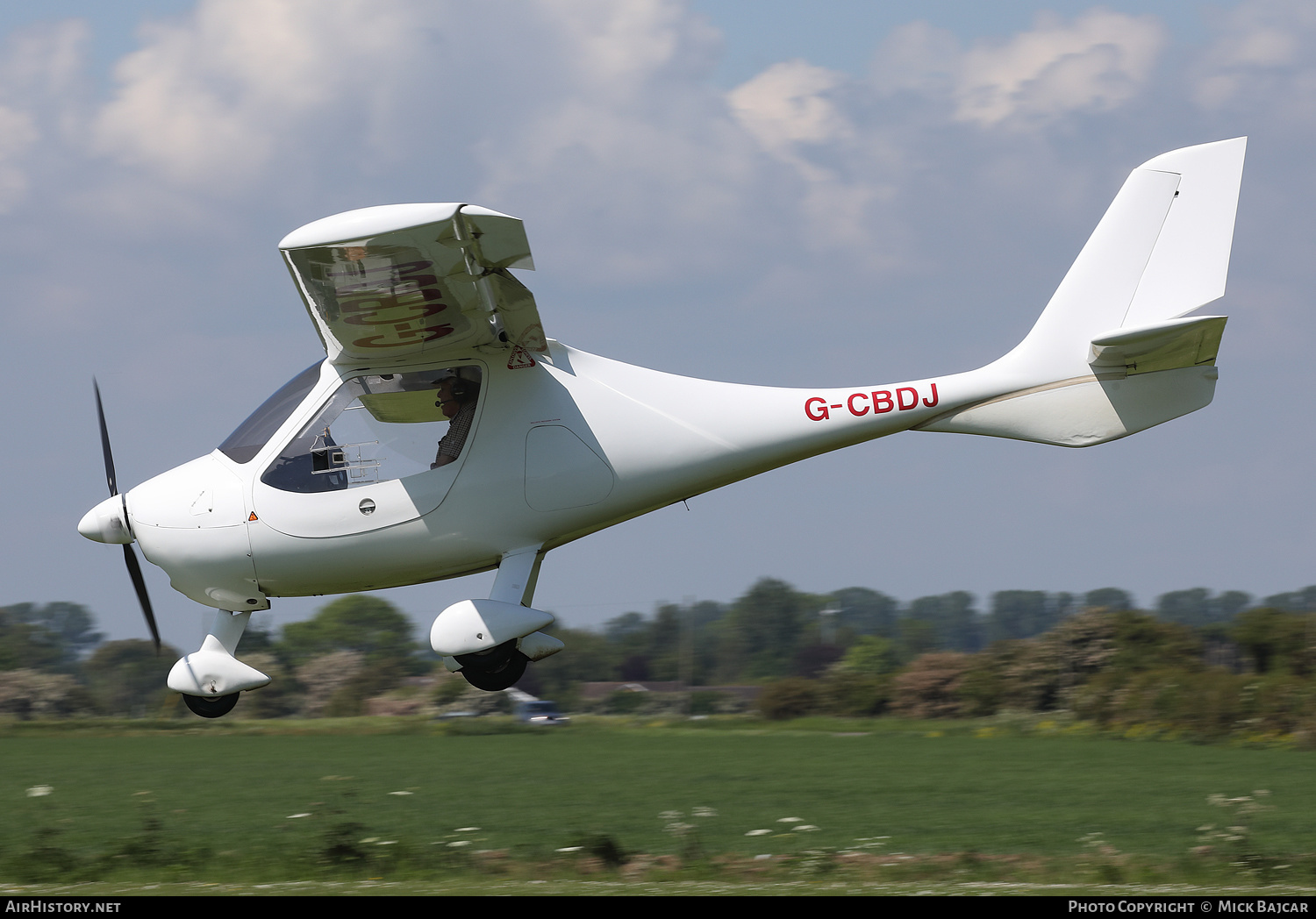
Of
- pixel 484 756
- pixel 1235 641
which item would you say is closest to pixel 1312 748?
pixel 1235 641

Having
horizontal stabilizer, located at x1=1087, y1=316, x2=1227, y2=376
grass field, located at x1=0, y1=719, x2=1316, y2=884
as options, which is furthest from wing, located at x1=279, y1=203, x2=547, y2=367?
grass field, located at x1=0, y1=719, x2=1316, y2=884

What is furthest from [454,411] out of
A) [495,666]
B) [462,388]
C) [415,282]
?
[495,666]

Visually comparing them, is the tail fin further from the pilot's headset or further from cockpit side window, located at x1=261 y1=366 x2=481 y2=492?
cockpit side window, located at x1=261 y1=366 x2=481 y2=492

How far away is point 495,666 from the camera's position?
9.95 meters

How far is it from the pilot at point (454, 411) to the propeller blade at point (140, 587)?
2.90 metres

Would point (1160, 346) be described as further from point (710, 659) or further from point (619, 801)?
point (710, 659)

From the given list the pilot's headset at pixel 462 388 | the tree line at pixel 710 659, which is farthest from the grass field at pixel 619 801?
the pilot's headset at pixel 462 388

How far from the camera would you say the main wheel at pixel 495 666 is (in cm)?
983

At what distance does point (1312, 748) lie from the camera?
3219 cm

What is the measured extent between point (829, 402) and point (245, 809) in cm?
2347

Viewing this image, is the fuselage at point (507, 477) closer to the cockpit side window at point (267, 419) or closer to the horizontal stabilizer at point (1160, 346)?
the cockpit side window at point (267, 419)

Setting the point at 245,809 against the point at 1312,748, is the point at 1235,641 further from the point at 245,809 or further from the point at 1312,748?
the point at 245,809

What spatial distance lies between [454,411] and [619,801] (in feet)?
72.9

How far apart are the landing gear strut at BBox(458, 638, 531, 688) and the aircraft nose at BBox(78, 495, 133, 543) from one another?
3.01m
